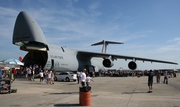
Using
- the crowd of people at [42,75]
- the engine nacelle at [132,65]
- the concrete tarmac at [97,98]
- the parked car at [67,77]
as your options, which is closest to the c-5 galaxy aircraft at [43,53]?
the engine nacelle at [132,65]

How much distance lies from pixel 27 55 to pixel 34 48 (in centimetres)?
494

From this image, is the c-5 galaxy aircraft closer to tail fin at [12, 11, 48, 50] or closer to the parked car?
tail fin at [12, 11, 48, 50]

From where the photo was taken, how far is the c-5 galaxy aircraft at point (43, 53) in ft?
69.2

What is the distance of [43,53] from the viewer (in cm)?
2500

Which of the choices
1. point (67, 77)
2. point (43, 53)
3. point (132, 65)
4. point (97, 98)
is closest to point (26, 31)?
point (43, 53)

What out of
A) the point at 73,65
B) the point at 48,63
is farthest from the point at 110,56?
the point at 48,63

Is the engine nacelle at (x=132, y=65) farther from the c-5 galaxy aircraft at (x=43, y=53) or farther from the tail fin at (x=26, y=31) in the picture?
the tail fin at (x=26, y=31)

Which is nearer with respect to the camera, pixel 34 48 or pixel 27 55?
pixel 34 48

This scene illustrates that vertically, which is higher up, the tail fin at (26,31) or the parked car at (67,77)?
the tail fin at (26,31)

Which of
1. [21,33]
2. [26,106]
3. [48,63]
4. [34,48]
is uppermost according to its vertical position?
[21,33]

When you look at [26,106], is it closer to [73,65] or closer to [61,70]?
[61,70]

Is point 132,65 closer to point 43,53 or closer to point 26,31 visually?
point 43,53

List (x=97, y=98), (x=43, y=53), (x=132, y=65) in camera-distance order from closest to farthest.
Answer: (x=97, y=98) < (x=43, y=53) < (x=132, y=65)

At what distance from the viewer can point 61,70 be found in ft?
87.8
